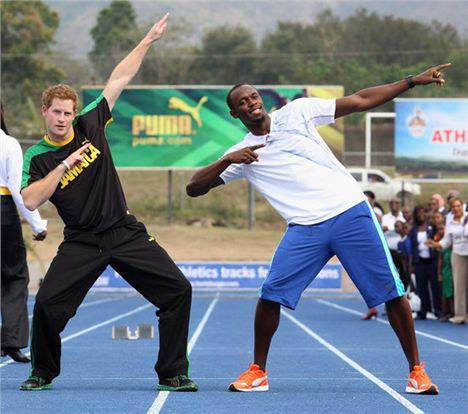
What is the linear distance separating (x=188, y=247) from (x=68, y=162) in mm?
39781

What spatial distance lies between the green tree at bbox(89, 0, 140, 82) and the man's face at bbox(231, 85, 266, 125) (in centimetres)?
7050

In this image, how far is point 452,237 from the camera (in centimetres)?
2052

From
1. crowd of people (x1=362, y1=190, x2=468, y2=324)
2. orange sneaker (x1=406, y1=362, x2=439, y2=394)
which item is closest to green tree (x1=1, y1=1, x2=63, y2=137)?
crowd of people (x1=362, y1=190, x2=468, y2=324)

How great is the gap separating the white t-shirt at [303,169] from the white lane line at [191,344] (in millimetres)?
1439

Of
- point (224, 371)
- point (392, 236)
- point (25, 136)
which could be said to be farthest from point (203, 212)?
point (224, 371)

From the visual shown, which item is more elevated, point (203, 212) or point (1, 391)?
point (1, 391)

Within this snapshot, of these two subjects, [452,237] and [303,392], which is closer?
[303,392]

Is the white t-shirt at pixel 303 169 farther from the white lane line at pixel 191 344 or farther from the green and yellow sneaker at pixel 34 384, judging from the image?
the green and yellow sneaker at pixel 34 384

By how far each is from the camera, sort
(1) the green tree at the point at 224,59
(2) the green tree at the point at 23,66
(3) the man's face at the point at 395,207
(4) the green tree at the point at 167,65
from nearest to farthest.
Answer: (3) the man's face at the point at 395,207
(2) the green tree at the point at 23,66
(4) the green tree at the point at 167,65
(1) the green tree at the point at 224,59

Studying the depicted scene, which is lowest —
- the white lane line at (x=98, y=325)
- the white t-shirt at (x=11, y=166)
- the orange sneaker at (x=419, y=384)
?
the white lane line at (x=98, y=325)

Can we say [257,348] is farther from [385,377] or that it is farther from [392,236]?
[392,236]

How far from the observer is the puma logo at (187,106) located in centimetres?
4309

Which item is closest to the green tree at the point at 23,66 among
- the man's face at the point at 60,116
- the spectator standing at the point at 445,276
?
the spectator standing at the point at 445,276

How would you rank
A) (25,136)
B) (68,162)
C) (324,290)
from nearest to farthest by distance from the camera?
(68,162) → (324,290) → (25,136)
